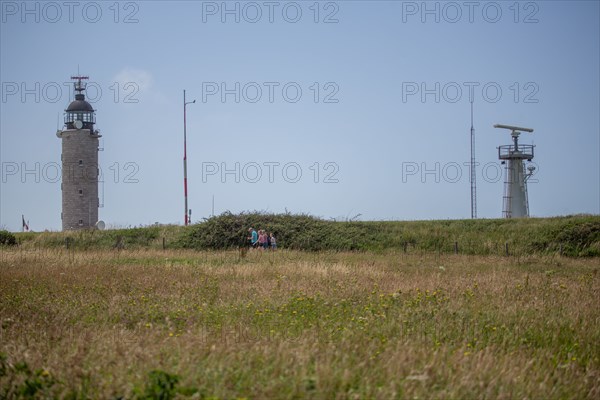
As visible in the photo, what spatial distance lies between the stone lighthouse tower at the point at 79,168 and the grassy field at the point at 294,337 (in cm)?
4934

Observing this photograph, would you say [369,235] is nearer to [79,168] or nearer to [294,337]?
[294,337]

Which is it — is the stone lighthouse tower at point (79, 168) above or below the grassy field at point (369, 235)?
above

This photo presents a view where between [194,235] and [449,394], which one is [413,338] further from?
[194,235]

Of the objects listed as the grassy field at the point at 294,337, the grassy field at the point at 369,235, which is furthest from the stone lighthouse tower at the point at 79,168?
the grassy field at the point at 294,337

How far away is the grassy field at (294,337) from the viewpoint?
7.13 metres

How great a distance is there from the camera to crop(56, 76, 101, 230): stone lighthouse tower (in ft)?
218

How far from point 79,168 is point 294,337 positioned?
2420 inches

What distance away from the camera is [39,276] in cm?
1875

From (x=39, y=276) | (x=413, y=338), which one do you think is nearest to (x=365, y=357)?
(x=413, y=338)

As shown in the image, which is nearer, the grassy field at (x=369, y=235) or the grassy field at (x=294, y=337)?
the grassy field at (x=294, y=337)

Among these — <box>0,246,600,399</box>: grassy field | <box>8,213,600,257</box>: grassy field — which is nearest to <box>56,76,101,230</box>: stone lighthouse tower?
<box>8,213,600,257</box>: grassy field

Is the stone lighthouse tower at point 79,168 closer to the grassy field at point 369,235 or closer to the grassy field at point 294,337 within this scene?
the grassy field at point 369,235

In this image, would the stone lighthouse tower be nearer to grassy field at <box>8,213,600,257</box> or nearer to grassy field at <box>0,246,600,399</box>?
grassy field at <box>8,213,600,257</box>

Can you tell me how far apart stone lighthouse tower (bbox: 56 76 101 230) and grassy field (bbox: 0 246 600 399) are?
162 feet
